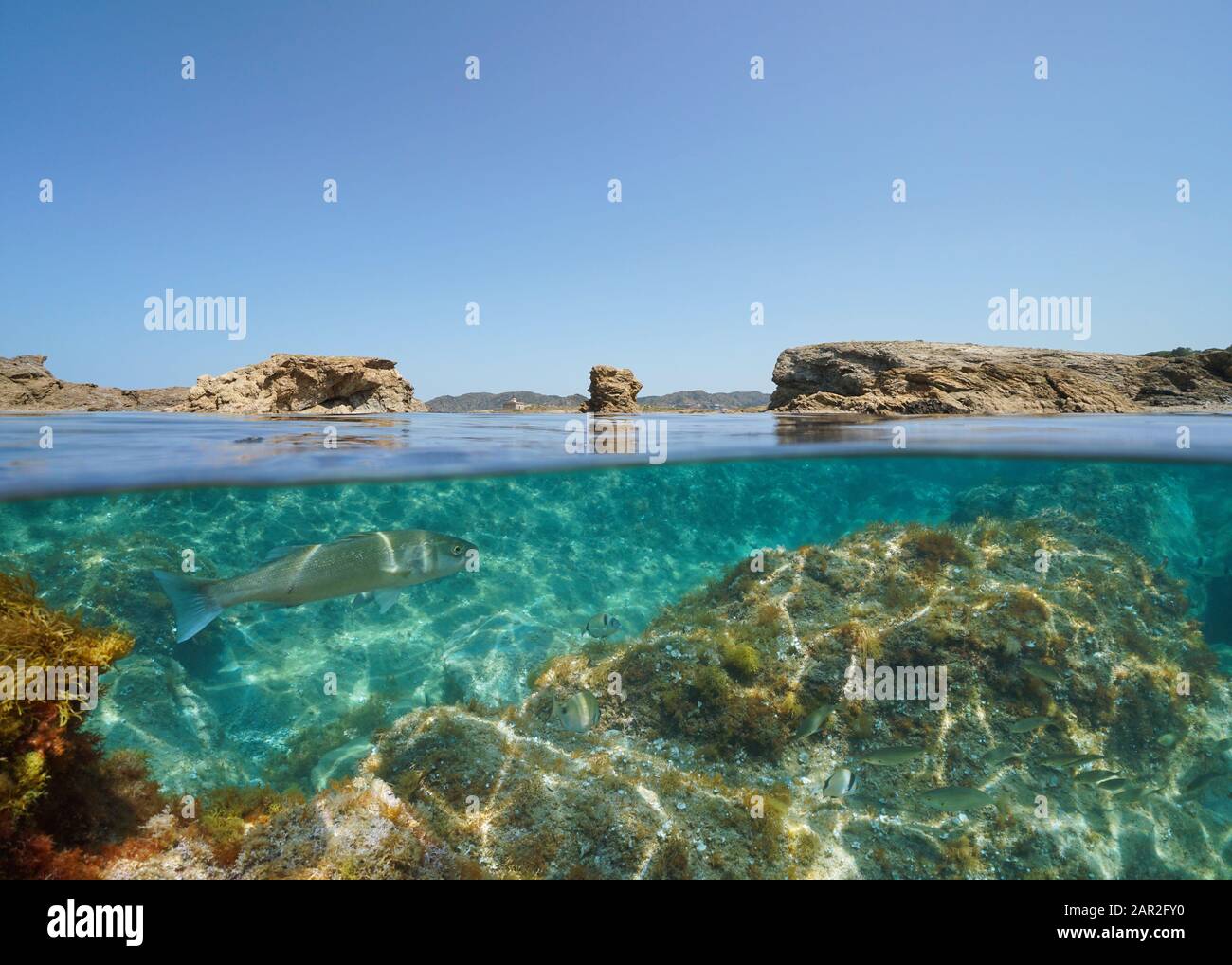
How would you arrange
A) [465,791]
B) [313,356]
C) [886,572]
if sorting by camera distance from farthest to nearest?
[313,356]
[886,572]
[465,791]

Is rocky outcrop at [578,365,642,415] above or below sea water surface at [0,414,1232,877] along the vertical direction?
above

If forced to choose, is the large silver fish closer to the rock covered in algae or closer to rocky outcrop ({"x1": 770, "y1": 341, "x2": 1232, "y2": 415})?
the rock covered in algae

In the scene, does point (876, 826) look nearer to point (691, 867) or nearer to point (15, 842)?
point (691, 867)

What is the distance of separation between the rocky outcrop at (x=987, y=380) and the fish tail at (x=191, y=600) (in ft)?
63.6

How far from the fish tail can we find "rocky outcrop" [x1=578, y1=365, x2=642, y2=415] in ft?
61.3

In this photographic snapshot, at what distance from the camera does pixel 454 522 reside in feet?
51.6

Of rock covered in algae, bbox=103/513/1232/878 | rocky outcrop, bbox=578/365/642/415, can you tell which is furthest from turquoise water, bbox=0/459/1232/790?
rocky outcrop, bbox=578/365/642/415

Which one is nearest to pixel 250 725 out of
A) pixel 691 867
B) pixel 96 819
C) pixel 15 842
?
pixel 96 819

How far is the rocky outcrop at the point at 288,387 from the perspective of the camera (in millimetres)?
23094

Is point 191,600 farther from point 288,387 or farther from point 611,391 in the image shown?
point 288,387

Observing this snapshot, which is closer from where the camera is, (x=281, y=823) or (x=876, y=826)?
(x=281, y=823)

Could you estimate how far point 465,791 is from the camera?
6199 mm

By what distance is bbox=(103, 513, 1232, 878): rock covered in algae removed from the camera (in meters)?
5.62

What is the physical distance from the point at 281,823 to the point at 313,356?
22.6 meters
